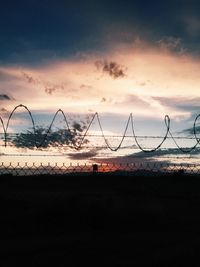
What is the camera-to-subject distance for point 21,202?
24.2m

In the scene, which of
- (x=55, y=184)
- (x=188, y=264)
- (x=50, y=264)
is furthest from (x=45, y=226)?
(x=55, y=184)

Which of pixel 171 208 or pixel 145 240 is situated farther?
pixel 171 208

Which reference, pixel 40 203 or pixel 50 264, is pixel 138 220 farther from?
pixel 50 264

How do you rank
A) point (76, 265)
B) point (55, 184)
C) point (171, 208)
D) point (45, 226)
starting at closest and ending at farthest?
point (76, 265) → point (45, 226) → point (171, 208) → point (55, 184)

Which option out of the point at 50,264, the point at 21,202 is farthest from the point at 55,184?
the point at 50,264

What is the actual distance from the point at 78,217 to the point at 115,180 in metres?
28.4

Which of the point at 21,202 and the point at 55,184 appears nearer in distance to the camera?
the point at 21,202

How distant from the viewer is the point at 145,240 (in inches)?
685

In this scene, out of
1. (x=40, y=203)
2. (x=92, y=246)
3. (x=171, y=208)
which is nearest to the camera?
(x=92, y=246)

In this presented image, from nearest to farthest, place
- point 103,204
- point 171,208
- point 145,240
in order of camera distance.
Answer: point 145,240 < point 103,204 < point 171,208

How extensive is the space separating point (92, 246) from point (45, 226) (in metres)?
4.34

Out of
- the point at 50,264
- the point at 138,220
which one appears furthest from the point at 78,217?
the point at 50,264

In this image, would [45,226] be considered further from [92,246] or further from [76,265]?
[76,265]

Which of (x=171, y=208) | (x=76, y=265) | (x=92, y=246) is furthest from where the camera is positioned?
(x=171, y=208)
